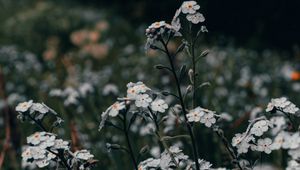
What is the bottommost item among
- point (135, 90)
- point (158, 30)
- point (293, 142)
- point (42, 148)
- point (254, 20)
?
point (293, 142)

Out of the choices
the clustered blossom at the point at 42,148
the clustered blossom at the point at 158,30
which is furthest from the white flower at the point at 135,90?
the clustered blossom at the point at 42,148

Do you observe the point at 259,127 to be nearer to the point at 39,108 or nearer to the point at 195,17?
the point at 195,17

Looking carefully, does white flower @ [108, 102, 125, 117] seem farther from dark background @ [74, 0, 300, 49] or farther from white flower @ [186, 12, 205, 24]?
dark background @ [74, 0, 300, 49]

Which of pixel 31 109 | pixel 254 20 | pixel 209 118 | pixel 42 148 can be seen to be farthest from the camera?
pixel 254 20

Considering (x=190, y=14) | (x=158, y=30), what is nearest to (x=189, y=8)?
(x=190, y=14)

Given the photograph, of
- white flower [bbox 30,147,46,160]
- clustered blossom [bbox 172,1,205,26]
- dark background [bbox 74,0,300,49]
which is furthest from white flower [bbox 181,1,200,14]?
dark background [bbox 74,0,300,49]

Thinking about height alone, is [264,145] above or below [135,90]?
below

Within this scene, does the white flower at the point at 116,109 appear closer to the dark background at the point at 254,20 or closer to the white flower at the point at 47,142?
the white flower at the point at 47,142

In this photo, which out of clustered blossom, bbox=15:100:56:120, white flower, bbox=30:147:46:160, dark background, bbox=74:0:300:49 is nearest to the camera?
white flower, bbox=30:147:46:160
